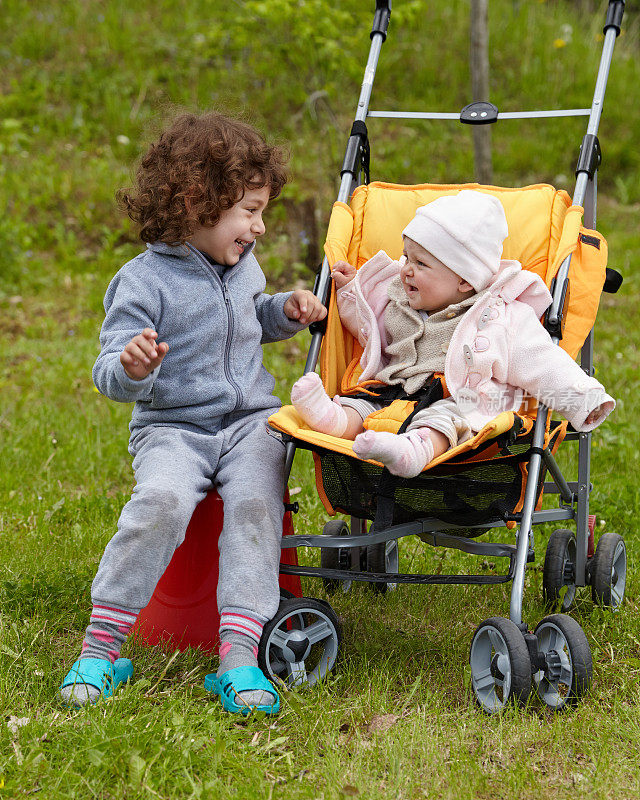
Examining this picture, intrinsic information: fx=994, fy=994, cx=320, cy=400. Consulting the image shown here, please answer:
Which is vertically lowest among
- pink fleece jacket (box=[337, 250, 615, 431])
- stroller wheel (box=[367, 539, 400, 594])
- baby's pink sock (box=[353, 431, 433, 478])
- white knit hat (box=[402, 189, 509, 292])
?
stroller wheel (box=[367, 539, 400, 594])

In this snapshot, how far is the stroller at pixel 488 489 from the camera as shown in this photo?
251cm

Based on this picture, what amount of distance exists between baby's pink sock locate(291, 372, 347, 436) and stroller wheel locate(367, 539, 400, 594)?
622 mm

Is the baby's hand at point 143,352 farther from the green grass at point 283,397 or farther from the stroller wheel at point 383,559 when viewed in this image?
the stroller wheel at point 383,559

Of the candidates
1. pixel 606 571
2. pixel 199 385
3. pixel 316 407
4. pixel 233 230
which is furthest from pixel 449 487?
pixel 233 230

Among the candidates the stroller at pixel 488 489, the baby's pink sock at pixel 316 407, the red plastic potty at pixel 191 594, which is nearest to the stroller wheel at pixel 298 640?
the stroller at pixel 488 489

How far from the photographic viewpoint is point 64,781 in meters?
2.14

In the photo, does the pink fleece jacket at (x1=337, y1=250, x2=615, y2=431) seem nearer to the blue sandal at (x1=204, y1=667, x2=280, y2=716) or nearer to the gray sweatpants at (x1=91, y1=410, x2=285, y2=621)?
the gray sweatpants at (x1=91, y1=410, x2=285, y2=621)

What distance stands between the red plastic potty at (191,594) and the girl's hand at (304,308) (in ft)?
2.07

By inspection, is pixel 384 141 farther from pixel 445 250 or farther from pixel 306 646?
pixel 306 646

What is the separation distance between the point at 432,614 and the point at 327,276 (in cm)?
113

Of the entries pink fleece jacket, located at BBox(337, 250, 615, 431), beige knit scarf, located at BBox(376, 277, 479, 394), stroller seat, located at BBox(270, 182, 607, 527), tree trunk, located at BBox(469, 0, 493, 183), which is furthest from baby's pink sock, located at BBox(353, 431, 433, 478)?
tree trunk, located at BBox(469, 0, 493, 183)

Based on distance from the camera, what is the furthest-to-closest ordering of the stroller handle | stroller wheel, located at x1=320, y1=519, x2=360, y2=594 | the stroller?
the stroller handle → stroller wheel, located at x1=320, y1=519, x2=360, y2=594 → the stroller

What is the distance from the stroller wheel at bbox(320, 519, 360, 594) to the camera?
3.32 meters

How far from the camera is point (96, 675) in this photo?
2457 mm
